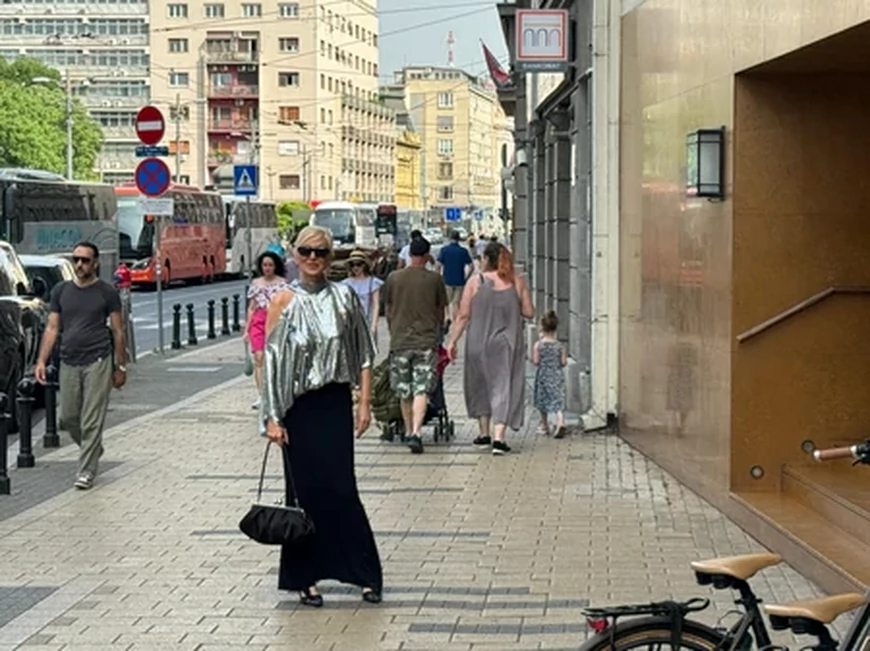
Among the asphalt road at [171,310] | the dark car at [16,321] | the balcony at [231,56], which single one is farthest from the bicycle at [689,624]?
the balcony at [231,56]

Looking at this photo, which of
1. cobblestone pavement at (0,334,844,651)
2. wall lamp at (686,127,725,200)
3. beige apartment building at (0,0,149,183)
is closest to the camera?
cobblestone pavement at (0,334,844,651)

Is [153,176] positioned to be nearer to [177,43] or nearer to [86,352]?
[86,352]

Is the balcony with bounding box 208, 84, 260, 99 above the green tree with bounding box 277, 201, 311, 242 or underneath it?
above

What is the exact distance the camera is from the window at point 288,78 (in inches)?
4572

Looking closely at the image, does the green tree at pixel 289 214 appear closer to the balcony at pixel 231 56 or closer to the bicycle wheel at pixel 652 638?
the balcony at pixel 231 56

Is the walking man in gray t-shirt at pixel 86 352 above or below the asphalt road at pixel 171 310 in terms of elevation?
Answer: above

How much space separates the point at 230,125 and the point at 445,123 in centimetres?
4178

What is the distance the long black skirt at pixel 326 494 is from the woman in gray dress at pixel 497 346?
5.74 m

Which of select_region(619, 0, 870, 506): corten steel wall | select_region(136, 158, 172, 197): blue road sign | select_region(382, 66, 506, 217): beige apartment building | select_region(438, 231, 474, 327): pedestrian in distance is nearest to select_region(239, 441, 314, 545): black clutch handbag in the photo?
select_region(619, 0, 870, 506): corten steel wall

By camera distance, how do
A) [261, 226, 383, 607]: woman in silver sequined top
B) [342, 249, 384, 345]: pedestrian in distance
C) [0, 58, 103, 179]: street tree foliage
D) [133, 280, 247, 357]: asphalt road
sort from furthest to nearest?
[0, 58, 103, 179]: street tree foliage < [133, 280, 247, 357]: asphalt road < [342, 249, 384, 345]: pedestrian in distance < [261, 226, 383, 607]: woman in silver sequined top

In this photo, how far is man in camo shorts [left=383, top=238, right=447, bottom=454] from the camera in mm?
14203

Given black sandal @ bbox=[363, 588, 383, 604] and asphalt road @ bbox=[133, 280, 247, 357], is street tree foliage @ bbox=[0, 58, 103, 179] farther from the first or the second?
black sandal @ bbox=[363, 588, 383, 604]

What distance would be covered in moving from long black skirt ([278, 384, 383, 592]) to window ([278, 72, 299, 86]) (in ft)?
359

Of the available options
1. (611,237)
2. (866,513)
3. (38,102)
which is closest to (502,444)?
(611,237)
